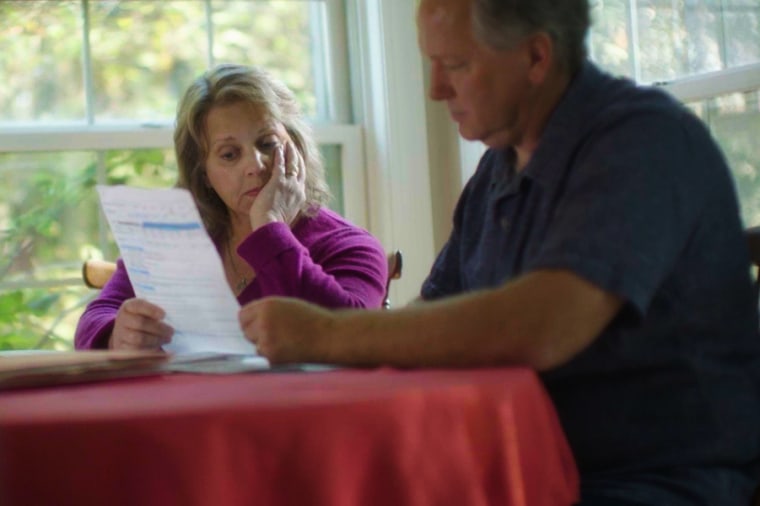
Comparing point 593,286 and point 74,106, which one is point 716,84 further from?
point 74,106

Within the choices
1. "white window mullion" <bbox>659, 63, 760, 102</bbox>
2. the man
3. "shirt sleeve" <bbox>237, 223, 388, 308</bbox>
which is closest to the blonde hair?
"shirt sleeve" <bbox>237, 223, 388, 308</bbox>

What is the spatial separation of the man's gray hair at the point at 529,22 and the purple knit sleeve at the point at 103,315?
0.92 m

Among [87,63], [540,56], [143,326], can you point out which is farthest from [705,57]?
[87,63]

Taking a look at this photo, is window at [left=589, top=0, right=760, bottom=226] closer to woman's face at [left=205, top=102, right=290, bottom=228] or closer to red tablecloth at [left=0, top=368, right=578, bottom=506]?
woman's face at [left=205, top=102, right=290, bottom=228]

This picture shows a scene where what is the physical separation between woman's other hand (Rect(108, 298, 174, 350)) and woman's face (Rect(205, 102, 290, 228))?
54cm

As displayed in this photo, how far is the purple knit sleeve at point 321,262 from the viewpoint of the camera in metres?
2.09

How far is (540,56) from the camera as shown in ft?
4.77

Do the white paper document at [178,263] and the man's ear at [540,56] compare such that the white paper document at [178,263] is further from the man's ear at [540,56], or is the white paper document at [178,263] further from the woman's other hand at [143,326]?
the man's ear at [540,56]

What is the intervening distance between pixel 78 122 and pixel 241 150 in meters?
1.02

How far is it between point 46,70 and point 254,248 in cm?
128

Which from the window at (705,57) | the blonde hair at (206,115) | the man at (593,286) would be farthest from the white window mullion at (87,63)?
the man at (593,286)

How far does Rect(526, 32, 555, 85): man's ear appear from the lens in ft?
4.73

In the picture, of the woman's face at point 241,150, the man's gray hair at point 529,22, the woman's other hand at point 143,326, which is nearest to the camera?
the man's gray hair at point 529,22

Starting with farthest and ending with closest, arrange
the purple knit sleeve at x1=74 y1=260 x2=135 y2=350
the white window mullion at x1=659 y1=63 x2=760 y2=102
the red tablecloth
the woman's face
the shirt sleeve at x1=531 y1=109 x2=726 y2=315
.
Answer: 1. the woman's face
2. the white window mullion at x1=659 y1=63 x2=760 y2=102
3. the purple knit sleeve at x1=74 y1=260 x2=135 y2=350
4. the shirt sleeve at x1=531 y1=109 x2=726 y2=315
5. the red tablecloth
